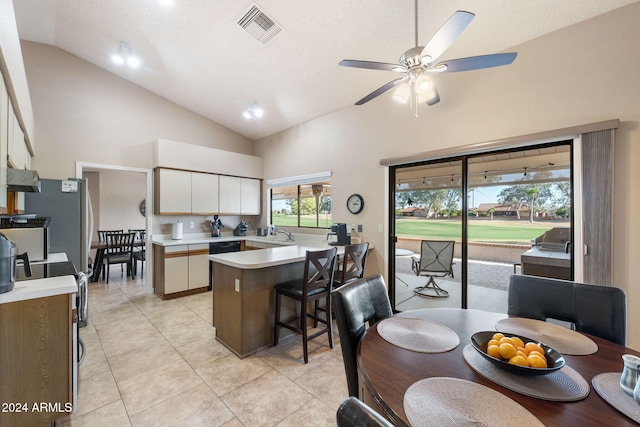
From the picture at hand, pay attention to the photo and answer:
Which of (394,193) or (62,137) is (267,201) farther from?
(62,137)

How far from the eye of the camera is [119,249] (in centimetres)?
508

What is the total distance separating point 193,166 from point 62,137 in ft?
5.39

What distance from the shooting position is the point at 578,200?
2275mm

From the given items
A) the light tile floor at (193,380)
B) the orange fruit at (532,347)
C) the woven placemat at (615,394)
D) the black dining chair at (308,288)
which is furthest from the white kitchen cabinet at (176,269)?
the woven placemat at (615,394)

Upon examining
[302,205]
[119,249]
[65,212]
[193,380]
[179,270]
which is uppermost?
[302,205]

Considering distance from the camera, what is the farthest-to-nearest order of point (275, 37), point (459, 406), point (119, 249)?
point (119, 249) < point (275, 37) < point (459, 406)

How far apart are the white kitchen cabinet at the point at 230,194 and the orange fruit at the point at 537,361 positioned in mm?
4696

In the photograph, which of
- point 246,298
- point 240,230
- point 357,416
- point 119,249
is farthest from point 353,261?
point 119,249

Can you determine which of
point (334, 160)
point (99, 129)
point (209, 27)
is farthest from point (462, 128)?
point (99, 129)

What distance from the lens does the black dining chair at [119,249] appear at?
4.89 m

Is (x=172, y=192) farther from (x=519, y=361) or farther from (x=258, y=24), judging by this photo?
(x=519, y=361)

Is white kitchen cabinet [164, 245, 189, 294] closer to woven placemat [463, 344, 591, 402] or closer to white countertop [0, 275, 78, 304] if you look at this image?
white countertop [0, 275, 78, 304]

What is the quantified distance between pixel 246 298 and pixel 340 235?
1624 mm

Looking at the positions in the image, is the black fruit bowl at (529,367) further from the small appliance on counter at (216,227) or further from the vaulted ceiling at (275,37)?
the small appliance on counter at (216,227)
